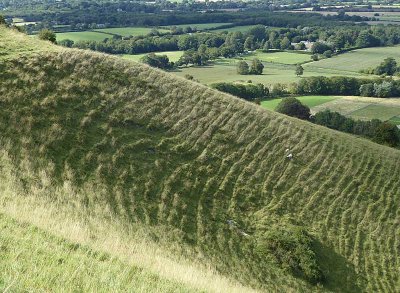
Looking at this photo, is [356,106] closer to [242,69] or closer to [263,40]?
[242,69]

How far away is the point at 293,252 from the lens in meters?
27.4

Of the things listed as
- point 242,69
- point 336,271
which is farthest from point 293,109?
point 336,271

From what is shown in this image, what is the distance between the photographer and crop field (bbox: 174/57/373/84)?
111 meters

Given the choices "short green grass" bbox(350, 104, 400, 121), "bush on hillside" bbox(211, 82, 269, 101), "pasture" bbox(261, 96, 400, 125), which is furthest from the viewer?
"bush on hillside" bbox(211, 82, 269, 101)

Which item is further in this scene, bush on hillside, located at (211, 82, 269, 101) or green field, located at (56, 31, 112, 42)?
green field, located at (56, 31, 112, 42)

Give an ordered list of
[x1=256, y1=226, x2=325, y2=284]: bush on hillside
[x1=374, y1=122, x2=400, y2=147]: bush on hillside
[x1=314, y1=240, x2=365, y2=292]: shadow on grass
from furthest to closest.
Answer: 1. [x1=374, y1=122, x2=400, y2=147]: bush on hillside
2. [x1=314, y1=240, x2=365, y2=292]: shadow on grass
3. [x1=256, y1=226, x2=325, y2=284]: bush on hillside

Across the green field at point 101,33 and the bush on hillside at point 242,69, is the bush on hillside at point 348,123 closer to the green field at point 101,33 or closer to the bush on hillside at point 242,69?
the bush on hillside at point 242,69

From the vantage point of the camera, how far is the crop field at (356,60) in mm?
134625

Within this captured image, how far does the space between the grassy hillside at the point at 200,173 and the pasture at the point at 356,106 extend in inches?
1949

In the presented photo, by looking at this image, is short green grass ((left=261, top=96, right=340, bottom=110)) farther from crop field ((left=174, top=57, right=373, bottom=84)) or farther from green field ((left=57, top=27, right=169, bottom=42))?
green field ((left=57, top=27, right=169, bottom=42))

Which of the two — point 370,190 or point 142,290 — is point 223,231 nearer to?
point 370,190

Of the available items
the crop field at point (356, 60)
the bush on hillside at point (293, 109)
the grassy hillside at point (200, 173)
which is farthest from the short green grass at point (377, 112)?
the grassy hillside at point (200, 173)

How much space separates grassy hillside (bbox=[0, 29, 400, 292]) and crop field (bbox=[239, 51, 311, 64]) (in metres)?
107

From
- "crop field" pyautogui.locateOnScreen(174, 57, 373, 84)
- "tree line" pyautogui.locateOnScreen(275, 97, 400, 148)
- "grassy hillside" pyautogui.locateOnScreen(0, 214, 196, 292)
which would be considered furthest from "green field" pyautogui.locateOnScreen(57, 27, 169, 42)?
"grassy hillside" pyautogui.locateOnScreen(0, 214, 196, 292)
